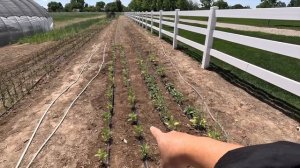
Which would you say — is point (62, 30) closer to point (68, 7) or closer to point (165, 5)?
point (165, 5)

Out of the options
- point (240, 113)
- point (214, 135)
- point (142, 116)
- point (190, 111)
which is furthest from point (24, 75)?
point (214, 135)

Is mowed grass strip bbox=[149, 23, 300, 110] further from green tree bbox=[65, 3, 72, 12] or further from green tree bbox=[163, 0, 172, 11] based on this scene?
green tree bbox=[65, 3, 72, 12]

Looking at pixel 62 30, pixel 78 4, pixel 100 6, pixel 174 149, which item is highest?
pixel 174 149

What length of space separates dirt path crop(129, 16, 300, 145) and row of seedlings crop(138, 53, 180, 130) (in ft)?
1.82

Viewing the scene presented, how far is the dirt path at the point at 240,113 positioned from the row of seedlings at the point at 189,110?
0.20 metres

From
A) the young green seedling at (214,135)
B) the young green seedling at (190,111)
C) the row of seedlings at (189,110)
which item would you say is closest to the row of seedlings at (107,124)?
the row of seedlings at (189,110)

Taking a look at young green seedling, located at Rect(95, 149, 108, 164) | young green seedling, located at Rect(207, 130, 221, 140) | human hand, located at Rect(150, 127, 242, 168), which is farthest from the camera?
young green seedling, located at Rect(207, 130, 221, 140)

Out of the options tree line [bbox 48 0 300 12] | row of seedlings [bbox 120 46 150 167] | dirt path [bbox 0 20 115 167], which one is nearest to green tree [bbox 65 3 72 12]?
tree line [bbox 48 0 300 12]

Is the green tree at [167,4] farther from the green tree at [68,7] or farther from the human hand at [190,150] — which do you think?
the green tree at [68,7]

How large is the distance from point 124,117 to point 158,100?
794mm

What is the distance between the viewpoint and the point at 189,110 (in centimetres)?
503

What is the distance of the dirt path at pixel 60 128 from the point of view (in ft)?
12.9

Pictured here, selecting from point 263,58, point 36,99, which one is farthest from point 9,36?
point 263,58

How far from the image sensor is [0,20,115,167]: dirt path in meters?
3.94
